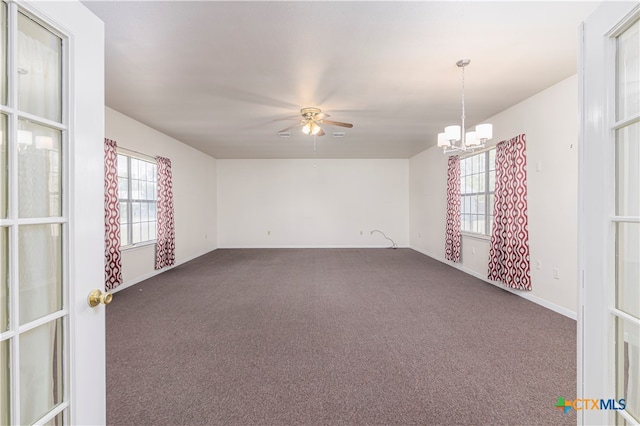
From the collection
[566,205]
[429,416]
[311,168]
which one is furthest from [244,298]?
[311,168]

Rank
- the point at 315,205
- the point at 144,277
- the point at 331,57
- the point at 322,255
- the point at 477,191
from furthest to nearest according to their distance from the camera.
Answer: the point at 315,205
the point at 322,255
the point at 477,191
the point at 144,277
the point at 331,57

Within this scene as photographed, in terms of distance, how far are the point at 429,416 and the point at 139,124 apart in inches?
203

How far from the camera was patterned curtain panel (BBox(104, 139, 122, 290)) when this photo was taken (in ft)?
12.1

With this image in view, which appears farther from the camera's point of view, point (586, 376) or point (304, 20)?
point (304, 20)

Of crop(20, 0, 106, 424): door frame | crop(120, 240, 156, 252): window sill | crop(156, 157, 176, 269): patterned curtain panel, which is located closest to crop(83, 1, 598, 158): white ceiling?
crop(156, 157, 176, 269): patterned curtain panel

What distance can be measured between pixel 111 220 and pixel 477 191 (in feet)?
18.4

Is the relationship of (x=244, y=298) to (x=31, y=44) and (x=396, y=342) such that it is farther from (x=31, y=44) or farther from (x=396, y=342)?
(x=31, y=44)

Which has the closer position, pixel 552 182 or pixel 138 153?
pixel 552 182

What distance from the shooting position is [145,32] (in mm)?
2121

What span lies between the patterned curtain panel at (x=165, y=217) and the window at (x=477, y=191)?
541 cm

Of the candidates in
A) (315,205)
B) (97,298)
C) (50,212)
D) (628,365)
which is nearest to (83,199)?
(50,212)

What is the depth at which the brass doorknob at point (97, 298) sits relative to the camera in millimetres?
946

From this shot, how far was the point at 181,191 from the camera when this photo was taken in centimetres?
604

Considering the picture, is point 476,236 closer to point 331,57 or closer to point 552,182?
point 552,182
